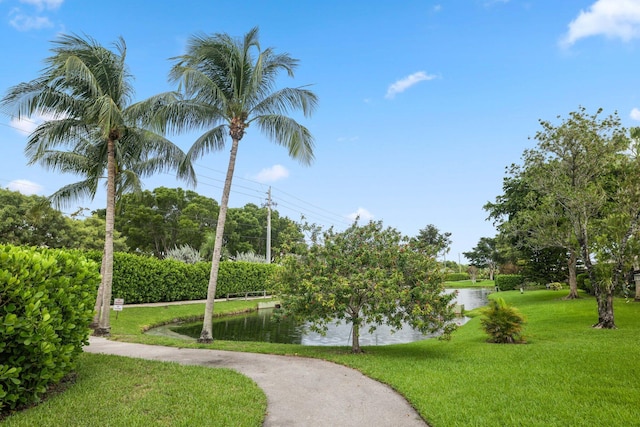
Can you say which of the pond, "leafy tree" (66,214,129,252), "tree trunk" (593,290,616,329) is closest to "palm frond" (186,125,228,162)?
the pond

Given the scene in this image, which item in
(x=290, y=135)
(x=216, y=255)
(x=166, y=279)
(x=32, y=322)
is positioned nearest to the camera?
(x=32, y=322)

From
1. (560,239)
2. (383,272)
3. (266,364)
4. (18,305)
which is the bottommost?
(266,364)

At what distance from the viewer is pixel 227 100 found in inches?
489

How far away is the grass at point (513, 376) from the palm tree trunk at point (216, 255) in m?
0.76

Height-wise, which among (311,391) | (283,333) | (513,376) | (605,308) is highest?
(605,308)

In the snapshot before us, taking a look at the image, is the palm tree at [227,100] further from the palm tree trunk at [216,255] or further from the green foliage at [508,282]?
the green foliage at [508,282]

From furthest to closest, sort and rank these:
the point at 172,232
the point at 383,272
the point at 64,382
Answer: the point at 172,232 → the point at 383,272 → the point at 64,382

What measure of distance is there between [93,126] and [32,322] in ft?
38.3

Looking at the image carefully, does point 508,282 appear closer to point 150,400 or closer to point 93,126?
point 93,126

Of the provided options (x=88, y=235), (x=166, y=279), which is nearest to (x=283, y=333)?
(x=166, y=279)

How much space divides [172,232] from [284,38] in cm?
3989

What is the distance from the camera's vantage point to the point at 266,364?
833 cm

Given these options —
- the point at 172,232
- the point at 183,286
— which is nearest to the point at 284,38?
the point at 183,286

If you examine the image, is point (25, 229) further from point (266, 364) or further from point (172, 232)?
point (266, 364)
